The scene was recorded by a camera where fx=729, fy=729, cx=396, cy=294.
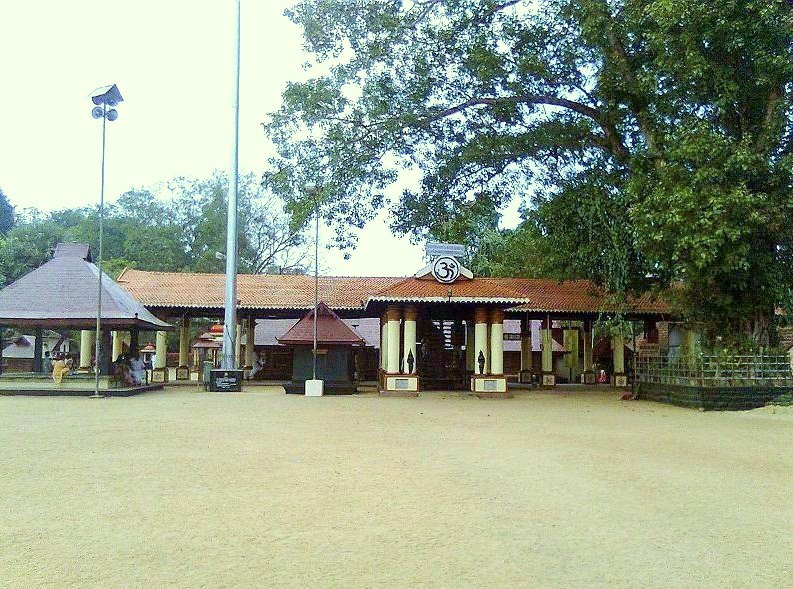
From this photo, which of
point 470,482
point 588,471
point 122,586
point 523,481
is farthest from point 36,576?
point 588,471

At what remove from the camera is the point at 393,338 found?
21.2 meters

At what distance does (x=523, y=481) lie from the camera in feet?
22.5

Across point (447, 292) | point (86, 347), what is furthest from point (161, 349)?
point (447, 292)

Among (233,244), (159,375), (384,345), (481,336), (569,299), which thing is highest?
(233,244)

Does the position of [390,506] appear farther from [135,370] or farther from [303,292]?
[303,292]

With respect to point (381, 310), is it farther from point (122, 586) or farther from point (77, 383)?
point (122, 586)

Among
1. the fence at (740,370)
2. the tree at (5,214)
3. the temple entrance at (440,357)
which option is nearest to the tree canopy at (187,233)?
the tree at (5,214)

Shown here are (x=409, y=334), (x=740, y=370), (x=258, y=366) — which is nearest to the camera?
(x=740, y=370)

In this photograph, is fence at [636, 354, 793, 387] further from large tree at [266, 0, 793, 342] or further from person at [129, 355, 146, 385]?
person at [129, 355, 146, 385]

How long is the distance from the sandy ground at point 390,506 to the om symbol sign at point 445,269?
33.0 ft

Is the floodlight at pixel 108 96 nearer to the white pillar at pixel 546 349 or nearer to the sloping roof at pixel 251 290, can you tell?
the sloping roof at pixel 251 290

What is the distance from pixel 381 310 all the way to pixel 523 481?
16957mm

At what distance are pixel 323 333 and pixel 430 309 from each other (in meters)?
3.85

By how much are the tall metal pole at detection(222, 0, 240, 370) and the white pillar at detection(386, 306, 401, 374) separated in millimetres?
4539
